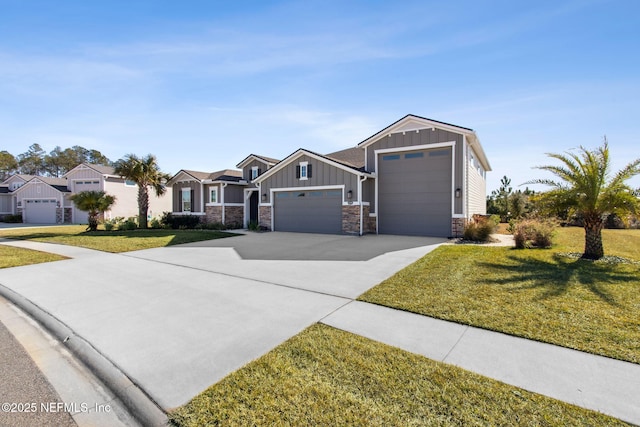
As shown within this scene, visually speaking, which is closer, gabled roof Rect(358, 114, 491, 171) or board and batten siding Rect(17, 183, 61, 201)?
gabled roof Rect(358, 114, 491, 171)

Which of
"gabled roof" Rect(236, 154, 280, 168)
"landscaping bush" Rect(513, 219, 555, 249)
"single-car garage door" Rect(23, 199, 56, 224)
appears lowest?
"landscaping bush" Rect(513, 219, 555, 249)

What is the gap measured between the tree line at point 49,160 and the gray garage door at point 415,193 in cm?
5489

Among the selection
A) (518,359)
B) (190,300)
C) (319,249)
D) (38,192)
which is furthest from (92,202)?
(518,359)

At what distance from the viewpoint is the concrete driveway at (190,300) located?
9.98 feet

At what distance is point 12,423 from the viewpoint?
2.27 meters

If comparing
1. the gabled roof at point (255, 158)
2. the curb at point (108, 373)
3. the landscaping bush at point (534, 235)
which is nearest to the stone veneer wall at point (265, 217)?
the gabled roof at point (255, 158)

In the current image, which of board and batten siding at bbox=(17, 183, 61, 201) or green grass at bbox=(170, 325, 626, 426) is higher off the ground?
board and batten siding at bbox=(17, 183, 61, 201)

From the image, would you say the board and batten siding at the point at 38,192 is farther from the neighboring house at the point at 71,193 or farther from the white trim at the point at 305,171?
the white trim at the point at 305,171

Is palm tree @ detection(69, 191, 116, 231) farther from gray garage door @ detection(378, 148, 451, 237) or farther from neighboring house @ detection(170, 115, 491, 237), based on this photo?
gray garage door @ detection(378, 148, 451, 237)

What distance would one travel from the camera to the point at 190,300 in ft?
16.1

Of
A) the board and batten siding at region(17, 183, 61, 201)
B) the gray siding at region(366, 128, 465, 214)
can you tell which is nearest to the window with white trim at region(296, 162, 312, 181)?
the gray siding at region(366, 128, 465, 214)

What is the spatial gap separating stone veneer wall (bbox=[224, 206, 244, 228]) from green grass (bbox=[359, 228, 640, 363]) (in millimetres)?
14829

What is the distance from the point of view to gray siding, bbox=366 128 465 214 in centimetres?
1265

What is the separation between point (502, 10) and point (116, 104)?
48.2 ft
